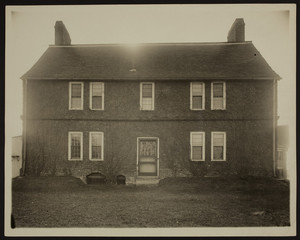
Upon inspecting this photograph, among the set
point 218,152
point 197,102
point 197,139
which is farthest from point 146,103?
point 218,152

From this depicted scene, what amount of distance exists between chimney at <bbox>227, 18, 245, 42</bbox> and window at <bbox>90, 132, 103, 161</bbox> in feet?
13.7

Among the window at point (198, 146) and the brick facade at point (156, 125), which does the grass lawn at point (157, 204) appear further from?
the window at point (198, 146)

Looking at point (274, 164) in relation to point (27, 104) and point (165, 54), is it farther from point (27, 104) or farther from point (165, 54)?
point (27, 104)

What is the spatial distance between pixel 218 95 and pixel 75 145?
13.3 feet

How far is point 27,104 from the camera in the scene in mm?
6582

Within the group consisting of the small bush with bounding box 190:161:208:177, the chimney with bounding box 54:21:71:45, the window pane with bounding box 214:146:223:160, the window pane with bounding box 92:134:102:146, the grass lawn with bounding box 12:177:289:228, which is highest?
the chimney with bounding box 54:21:71:45

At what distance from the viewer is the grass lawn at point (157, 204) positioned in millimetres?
5652

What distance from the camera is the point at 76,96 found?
7438 millimetres

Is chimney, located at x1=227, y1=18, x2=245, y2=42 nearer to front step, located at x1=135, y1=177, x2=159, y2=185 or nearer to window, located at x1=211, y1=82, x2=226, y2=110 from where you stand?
window, located at x1=211, y1=82, x2=226, y2=110

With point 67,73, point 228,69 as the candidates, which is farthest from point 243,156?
point 67,73

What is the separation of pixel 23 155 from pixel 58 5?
3400 millimetres

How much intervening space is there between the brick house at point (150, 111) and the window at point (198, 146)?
0.03 metres

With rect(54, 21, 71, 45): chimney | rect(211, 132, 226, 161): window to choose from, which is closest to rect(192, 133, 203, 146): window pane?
rect(211, 132, 226, 161): window

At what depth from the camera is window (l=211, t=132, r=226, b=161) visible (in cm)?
716
